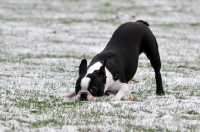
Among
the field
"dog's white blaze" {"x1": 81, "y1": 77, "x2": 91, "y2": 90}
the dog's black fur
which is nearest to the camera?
the field

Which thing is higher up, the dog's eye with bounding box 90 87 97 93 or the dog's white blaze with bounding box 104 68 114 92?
the dog's white blaze with bounding box 104 68 114 92

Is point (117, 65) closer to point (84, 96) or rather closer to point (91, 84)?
point (91, 84)

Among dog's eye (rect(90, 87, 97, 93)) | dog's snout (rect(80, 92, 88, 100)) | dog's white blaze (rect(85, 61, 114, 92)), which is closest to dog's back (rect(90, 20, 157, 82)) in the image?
dog's white blaze (rect(85, 61, 114, 92))

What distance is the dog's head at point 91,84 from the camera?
25.5 feet

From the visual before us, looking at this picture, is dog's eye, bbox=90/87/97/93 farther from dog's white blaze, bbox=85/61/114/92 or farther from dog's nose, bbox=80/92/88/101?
dog's white blaze, bbox=85/61/114/92

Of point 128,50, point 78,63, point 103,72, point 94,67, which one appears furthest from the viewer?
point 78,63

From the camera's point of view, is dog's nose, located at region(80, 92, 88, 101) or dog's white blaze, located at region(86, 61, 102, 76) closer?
dog's nose, located at region(80, 92, 88, 101)

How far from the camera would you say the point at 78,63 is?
542 inches

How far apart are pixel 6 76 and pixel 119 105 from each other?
3.89 m

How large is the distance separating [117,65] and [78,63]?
5.29 metres

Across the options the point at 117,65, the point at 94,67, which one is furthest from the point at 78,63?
the point at 94,67

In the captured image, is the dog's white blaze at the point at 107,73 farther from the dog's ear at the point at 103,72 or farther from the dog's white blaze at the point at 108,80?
the dog's ear at the point at 103,72

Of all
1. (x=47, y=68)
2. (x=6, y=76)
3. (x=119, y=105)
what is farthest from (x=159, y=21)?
(x=119, y=105)

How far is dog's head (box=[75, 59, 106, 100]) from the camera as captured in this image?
7773 mm
